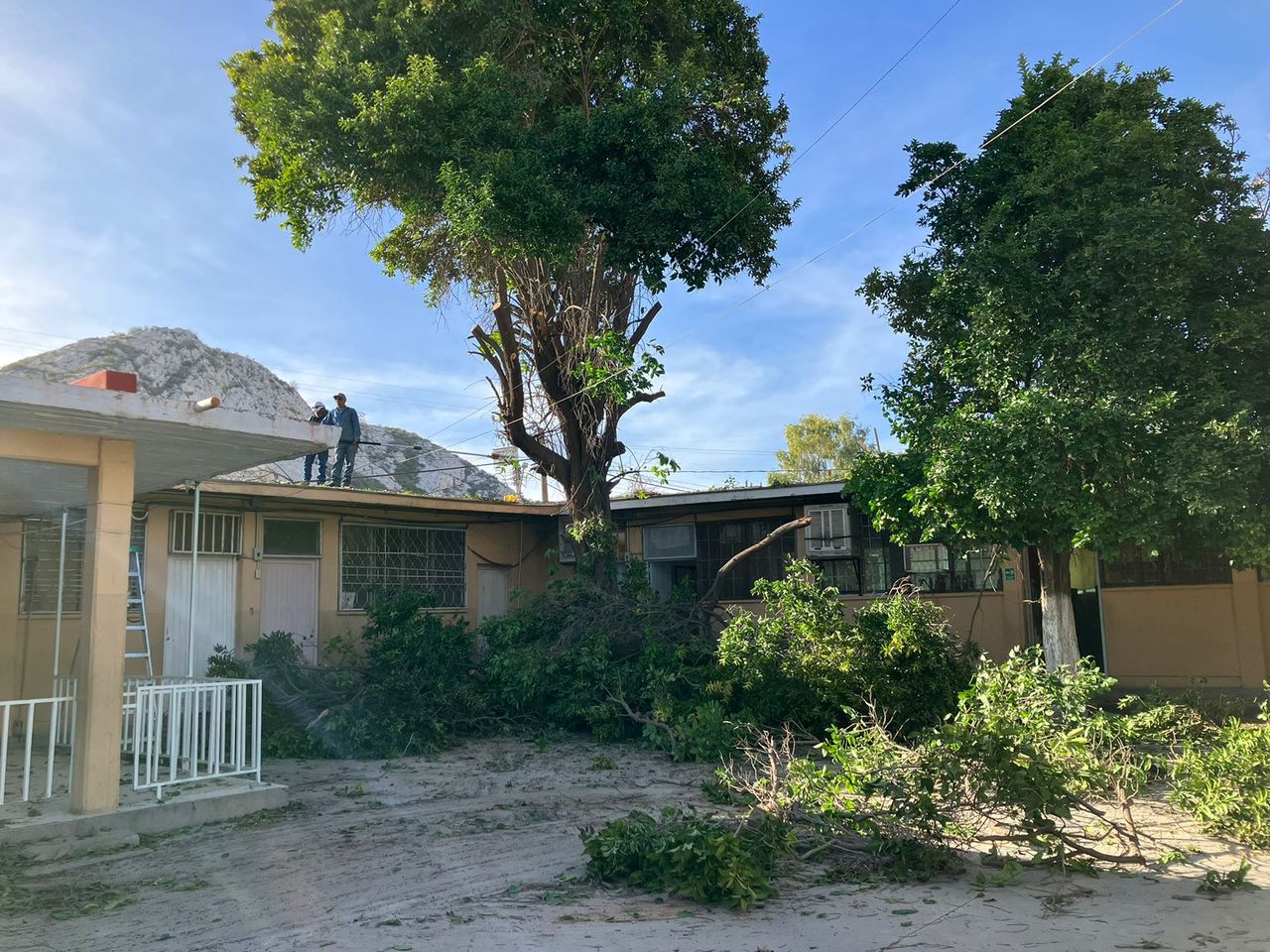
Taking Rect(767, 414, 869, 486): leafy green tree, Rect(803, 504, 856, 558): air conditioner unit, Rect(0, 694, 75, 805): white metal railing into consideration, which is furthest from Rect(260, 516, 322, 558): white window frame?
Rect(767, 414, 869, 486): leafy green tree

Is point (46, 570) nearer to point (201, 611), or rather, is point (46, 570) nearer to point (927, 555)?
point (201, 611)

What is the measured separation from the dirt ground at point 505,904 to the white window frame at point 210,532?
709 centimetres

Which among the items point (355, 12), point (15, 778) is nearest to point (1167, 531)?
point (15, 778)

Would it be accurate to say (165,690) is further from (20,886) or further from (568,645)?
(568,645)

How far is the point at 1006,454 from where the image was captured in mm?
9164

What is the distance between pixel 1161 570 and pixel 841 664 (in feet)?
22.6

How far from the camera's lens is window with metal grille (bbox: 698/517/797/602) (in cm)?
1675

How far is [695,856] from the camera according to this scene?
540cm

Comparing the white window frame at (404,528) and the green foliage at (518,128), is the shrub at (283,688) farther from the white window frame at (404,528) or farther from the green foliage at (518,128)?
the green foliage at (518,128)

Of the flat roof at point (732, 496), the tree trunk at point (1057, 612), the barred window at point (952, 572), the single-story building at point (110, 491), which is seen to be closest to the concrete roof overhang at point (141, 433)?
the single-story building at point (110, 491)

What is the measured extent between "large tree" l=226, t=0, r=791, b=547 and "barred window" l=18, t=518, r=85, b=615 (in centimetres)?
531

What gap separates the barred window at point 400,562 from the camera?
607 inches

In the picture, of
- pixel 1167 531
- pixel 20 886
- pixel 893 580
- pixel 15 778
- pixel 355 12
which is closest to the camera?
pixel 20 886

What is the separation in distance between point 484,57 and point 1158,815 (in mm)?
11381
